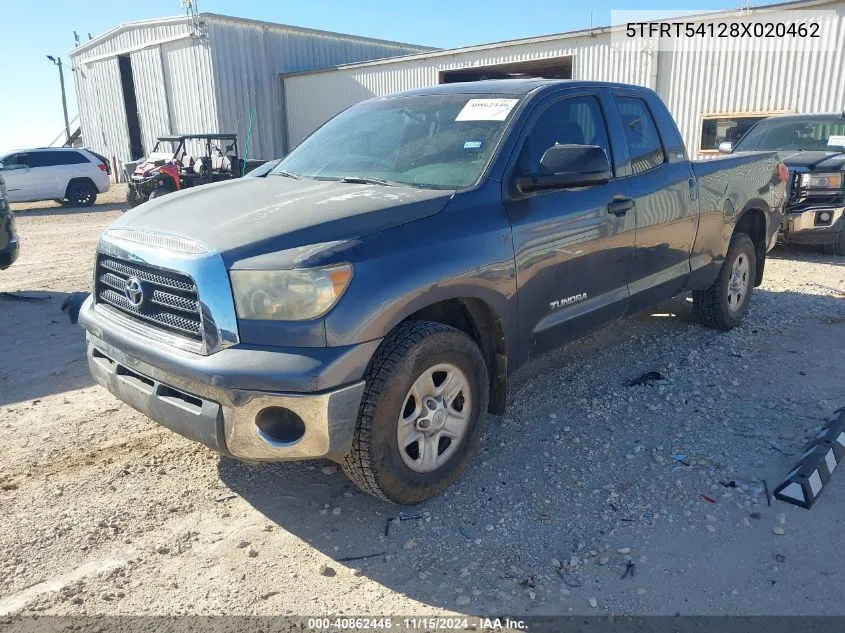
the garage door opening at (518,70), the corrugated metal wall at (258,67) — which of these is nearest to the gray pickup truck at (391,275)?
the garage door opening at (518,70)

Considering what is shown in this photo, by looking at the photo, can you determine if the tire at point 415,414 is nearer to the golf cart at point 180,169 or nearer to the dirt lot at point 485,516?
the dirt lot at point 485,516

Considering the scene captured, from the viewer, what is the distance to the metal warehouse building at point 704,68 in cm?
1291

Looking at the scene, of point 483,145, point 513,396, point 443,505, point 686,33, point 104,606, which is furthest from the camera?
point 686,33

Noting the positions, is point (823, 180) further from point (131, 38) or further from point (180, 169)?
point (131, 38)

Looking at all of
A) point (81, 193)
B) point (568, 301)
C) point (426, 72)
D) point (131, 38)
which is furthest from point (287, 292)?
point (131, 38)

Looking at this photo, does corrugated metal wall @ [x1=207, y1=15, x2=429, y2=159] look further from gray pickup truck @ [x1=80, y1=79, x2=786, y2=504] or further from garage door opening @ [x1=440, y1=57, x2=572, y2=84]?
gray pickup truck @ [x1=80, y1=79, x2=786, y2=504]

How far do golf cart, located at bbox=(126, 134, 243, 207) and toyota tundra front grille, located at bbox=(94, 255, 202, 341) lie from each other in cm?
1275

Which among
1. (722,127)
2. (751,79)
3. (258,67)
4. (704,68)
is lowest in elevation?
(722,127)

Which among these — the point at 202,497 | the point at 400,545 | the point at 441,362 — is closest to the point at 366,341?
the point at 441,362

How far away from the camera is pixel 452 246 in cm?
300

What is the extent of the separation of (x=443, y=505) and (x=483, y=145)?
6.07 feet

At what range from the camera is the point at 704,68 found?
1434 cm

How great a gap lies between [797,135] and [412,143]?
7.83 metres

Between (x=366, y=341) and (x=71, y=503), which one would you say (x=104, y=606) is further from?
(x=366, y=341)
